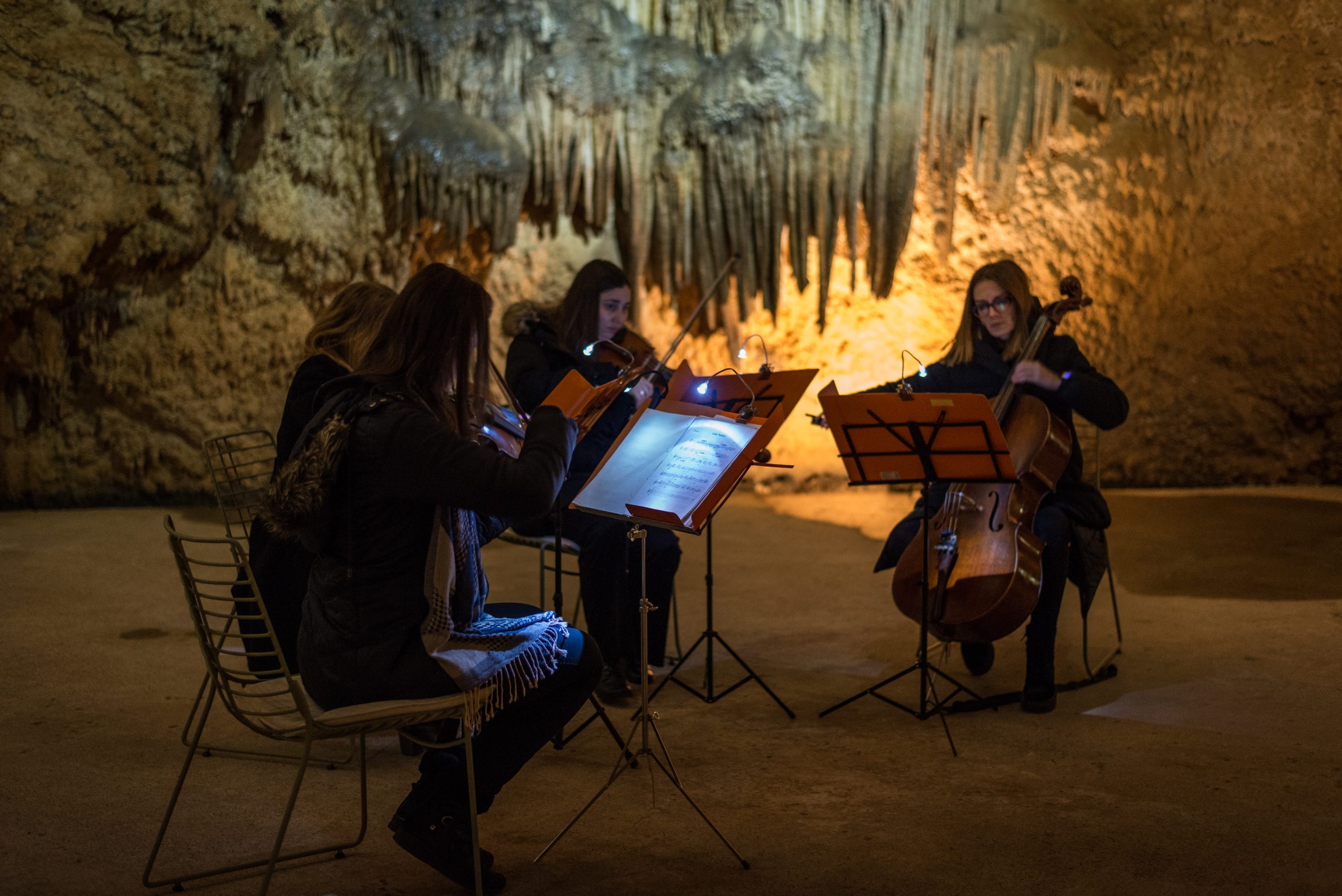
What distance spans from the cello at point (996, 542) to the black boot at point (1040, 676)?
0.46 ft

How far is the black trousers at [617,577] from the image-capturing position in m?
3.87

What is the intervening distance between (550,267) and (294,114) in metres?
1.89

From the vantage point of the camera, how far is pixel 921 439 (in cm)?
331

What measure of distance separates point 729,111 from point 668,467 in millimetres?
5412

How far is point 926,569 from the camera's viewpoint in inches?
133

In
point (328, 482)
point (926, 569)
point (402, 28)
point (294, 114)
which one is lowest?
point (926, 569)

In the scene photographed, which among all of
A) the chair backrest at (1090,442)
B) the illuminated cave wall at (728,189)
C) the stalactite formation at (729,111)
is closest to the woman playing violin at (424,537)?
the chair backrest at (1090,442)

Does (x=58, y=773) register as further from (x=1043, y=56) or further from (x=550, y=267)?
(x=1043, y=56)

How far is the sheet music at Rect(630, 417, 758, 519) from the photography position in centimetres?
A: 263

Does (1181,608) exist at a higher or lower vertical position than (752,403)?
lower

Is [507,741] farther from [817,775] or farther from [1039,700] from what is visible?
[1039,700]

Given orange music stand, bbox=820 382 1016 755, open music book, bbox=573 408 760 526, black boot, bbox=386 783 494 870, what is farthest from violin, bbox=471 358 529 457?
black boot, bbox=386 783 494 870

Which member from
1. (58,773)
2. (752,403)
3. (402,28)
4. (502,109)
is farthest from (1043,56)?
(58,773)

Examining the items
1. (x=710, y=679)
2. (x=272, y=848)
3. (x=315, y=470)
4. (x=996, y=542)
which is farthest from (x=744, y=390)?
(x=272, y=848)
